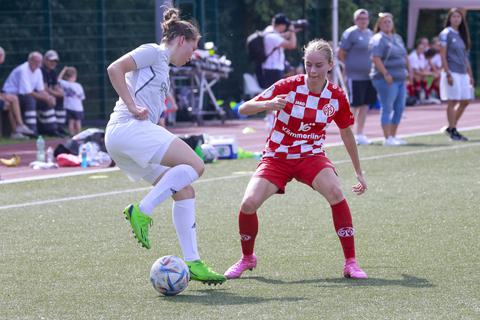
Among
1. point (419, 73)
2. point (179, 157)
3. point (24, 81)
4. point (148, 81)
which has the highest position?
point (148, 81)

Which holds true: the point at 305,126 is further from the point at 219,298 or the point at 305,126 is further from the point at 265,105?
the point at 219,298

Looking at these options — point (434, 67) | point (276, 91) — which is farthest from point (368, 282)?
point (434, 67)

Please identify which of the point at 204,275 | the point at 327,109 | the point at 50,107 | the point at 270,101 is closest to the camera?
the point at 204,275

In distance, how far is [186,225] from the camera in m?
7.34

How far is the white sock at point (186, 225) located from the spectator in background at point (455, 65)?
11761mm

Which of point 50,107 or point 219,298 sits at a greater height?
point 219,298

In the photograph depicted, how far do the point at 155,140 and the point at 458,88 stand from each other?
11.9 m

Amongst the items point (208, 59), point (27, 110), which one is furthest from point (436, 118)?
point (27, 110)

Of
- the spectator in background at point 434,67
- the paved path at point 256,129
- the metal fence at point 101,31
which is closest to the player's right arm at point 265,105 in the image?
the paved path at point 256,129

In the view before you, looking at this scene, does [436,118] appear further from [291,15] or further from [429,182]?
[429,182]

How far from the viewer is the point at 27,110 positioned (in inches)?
821

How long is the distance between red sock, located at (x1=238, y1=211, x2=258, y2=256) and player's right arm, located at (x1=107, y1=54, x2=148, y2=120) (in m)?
1.03

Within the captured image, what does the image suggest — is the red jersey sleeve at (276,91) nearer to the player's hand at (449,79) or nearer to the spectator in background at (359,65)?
the spectator in background at (359,65)

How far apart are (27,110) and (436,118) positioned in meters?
8.98
